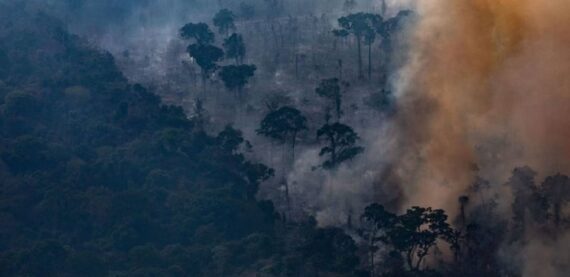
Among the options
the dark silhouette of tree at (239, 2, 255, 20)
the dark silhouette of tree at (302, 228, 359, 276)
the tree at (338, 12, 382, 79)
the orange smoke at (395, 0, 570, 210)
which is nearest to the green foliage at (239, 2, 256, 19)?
the dark silhouette of tree at (239, 2, 255, 20)

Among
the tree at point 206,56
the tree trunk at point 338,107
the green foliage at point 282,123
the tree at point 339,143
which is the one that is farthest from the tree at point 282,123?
the tree at point 206,56

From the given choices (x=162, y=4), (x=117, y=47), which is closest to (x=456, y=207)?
(x=117, y=47)

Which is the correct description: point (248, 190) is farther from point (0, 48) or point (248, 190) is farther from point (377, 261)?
point (0, 48)

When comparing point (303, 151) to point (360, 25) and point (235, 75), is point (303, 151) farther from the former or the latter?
point (360, 25)

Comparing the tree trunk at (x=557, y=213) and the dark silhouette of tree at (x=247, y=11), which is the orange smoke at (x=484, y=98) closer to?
the tree trunk at (x=557, y=213)

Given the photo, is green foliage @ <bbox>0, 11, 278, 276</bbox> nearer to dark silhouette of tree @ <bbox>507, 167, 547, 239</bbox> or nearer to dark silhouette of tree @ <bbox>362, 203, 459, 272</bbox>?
Answer: dark silhouette of tree @ <bbox>362, 203, 459, 272</bbox>

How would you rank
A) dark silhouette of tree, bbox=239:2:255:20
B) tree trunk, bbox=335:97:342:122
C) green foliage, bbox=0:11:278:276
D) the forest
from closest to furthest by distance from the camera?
the forest < green foliage, bbox=0:11:278:276 < tree trunk, bbox=335:97:342:122 < dark silhouette of tree, bbox=239:2:255:20

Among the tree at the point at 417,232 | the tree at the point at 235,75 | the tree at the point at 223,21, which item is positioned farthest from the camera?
the tree at the point at 223,21
